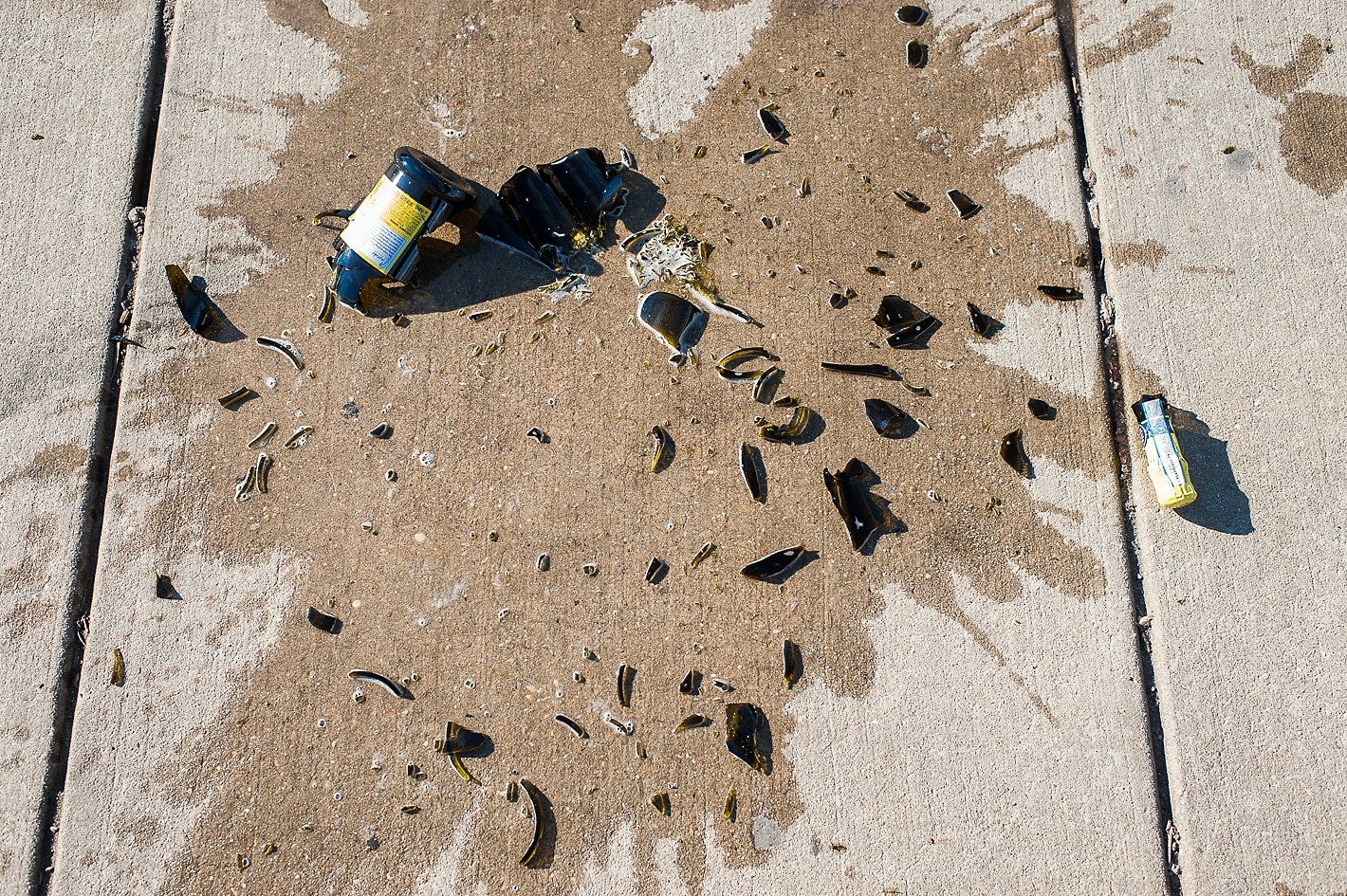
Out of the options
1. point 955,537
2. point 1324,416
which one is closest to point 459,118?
point 955,537

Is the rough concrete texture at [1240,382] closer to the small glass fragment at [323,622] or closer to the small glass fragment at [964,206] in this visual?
the small glass fragment at [964,206]

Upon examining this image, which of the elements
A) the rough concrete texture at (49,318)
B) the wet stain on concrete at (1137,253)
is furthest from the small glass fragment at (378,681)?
the wet stain on concrete at (1137,253)

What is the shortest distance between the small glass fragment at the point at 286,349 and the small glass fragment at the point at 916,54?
2.32m

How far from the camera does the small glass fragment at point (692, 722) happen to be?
2369 mm

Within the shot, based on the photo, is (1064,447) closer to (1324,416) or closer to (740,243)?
(1324,416)

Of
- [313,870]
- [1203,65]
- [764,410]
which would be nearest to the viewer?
[313,870]

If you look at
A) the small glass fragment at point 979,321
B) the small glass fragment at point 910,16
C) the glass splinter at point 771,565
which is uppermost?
the small glass fragment at point 910,16

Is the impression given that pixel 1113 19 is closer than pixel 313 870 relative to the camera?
No

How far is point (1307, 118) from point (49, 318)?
14.2 feet

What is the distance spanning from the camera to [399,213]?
2.44m

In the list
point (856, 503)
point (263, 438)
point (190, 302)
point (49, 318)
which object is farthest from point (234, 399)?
point (856, 503)

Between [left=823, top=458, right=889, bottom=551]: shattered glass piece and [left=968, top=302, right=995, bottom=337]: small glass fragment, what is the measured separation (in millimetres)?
591

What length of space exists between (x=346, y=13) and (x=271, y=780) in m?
2.64

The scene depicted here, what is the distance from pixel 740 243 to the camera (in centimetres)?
262
